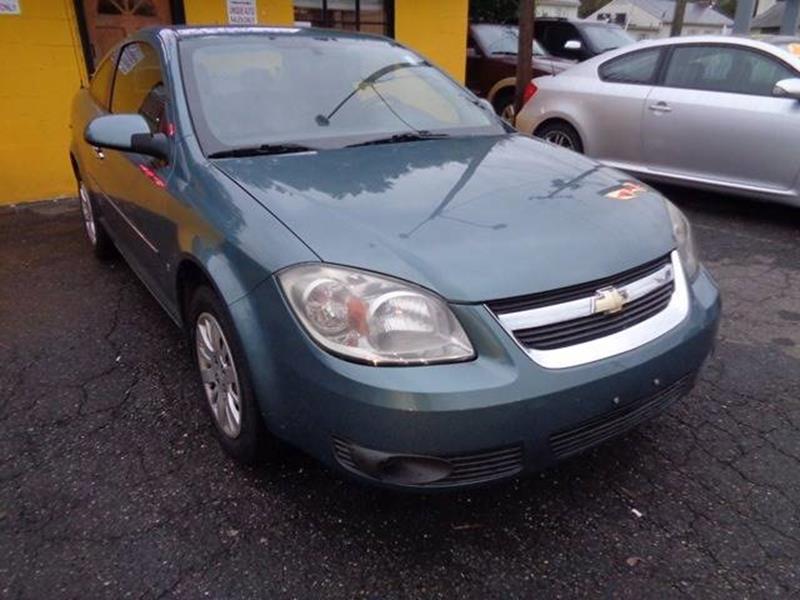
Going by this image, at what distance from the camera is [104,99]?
3918 millimetres

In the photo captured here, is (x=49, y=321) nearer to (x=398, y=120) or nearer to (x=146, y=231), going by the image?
(x=146, y=231)

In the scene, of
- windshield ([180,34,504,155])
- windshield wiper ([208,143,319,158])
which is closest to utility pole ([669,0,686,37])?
windshield ([180,34,504,155])

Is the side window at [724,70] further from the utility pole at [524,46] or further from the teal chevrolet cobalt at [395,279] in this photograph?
the teal chevrolet cobalt at [395,279]

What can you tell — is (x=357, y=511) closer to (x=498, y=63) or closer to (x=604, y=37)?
(x=498, y=63)

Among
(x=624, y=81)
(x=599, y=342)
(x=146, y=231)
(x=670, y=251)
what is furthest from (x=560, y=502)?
(x=624, y=81)

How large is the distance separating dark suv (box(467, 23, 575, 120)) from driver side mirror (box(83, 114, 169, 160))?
23.1 feet

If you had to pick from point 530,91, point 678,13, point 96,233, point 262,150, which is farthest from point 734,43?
point 678,13

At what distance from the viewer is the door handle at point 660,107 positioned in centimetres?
543

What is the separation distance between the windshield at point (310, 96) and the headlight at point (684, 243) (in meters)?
1.02

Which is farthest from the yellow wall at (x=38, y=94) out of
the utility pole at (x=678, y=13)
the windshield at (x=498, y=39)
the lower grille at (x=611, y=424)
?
the utility pole at (x=678, y=13)

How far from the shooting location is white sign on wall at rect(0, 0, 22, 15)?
5492 millimetres

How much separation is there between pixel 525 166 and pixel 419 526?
1417 mm

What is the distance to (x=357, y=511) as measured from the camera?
215 cm

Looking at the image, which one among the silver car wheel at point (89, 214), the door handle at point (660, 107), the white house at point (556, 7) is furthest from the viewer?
the white house at point (556, 7)
